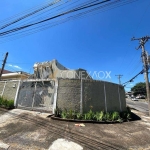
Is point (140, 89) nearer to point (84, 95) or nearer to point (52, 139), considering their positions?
point (84, 95)

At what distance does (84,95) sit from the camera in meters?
8.37

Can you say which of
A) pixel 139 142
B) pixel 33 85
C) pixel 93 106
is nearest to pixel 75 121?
pixel 93 106

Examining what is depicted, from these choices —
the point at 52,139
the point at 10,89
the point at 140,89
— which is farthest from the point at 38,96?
the point at 140,89

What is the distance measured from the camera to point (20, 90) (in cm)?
961

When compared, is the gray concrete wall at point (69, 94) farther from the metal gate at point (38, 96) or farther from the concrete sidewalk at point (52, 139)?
the concrete sidewalk at point (52, 139)

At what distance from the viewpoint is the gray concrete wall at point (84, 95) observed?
26.4ft

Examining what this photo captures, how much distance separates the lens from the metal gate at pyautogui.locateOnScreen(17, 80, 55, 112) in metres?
8.75

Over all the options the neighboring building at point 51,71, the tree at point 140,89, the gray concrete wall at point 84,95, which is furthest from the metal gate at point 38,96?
the tree at point 140,89

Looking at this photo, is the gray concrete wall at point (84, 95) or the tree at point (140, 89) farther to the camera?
the tree at point (140, 89)

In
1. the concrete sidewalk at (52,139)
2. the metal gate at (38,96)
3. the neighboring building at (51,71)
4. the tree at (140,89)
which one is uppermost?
the tree at (140,89)

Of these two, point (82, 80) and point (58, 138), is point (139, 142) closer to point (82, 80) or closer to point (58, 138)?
point (58, 138)

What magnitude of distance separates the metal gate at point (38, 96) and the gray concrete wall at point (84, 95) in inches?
38.8

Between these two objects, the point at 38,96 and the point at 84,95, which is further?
the point at 38,96

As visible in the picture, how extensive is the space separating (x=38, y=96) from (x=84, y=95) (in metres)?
3.55
